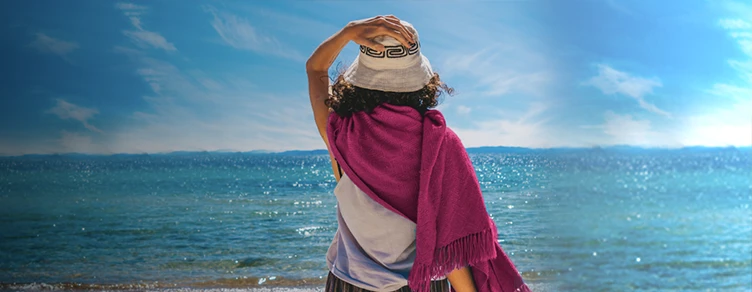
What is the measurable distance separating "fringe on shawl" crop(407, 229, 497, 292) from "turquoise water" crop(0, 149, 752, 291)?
4154mm

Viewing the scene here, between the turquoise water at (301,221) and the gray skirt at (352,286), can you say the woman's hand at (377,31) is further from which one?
the turquoise water at (301,221)

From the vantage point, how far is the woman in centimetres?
104

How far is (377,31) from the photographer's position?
1.02 m

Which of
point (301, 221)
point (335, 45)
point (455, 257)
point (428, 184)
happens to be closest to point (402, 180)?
point (428, 184)

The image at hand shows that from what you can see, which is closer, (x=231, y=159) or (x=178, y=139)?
(x=178, y=139)

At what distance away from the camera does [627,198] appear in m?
19.8

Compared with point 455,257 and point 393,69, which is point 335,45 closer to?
point 393,69

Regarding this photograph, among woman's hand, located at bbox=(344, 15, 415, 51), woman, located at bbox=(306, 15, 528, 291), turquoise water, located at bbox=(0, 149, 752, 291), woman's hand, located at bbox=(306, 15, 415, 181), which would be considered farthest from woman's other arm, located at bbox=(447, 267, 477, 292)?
turquoise water, located at bbox=(0, 149, 752, 291)

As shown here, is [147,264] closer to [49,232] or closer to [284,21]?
[49,232]

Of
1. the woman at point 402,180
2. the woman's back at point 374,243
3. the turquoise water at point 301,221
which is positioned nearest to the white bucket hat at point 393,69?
the woman at point 402,180

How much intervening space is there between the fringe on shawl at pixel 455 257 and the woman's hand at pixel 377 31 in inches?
13.3

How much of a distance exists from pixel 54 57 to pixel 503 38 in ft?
48.4

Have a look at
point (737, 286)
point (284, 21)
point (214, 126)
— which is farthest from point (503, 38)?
point (214, 126)

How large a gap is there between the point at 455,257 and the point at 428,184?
0.13 metres
